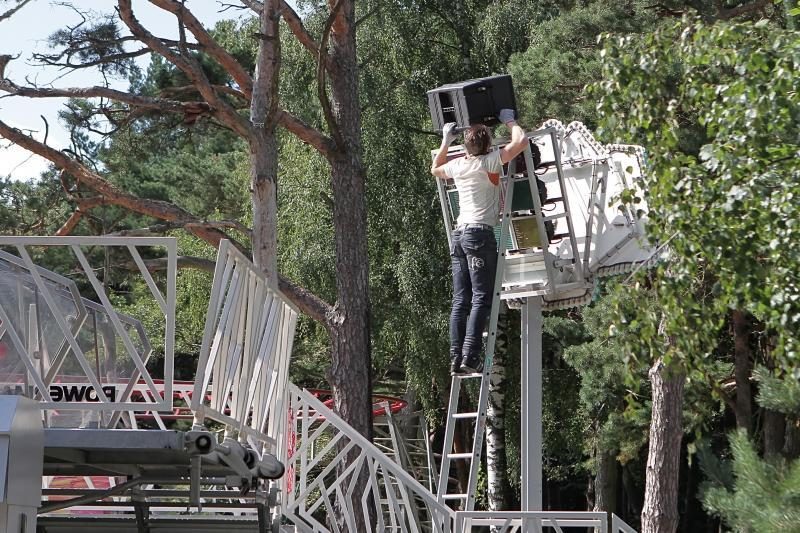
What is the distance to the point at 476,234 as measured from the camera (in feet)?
32.7

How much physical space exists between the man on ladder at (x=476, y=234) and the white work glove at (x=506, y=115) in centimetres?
2

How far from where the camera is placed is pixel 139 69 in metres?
17.0

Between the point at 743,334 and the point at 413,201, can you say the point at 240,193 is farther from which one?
the point at 743,334

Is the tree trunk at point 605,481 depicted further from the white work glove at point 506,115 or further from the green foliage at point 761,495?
the white work glove at point 506,115

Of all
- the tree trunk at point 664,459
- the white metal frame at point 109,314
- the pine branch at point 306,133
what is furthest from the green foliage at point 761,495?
the white metal frame at point 109,314

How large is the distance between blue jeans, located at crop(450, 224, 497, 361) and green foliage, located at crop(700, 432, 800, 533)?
14.1ft

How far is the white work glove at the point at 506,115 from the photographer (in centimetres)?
1018

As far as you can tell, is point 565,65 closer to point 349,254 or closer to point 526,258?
point 349,254

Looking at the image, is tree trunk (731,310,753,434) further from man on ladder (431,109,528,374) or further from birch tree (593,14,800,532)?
birch tree (593,14,800,532)

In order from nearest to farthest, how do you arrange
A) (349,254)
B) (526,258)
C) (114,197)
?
(526,258) < (114,197) < (349,254)

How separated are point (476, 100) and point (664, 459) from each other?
9283 mm

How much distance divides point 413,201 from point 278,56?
8.51 metres

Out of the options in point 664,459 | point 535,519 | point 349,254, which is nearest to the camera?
point 535,519

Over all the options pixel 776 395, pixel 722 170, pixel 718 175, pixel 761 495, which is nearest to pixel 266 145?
pixel 776 395
